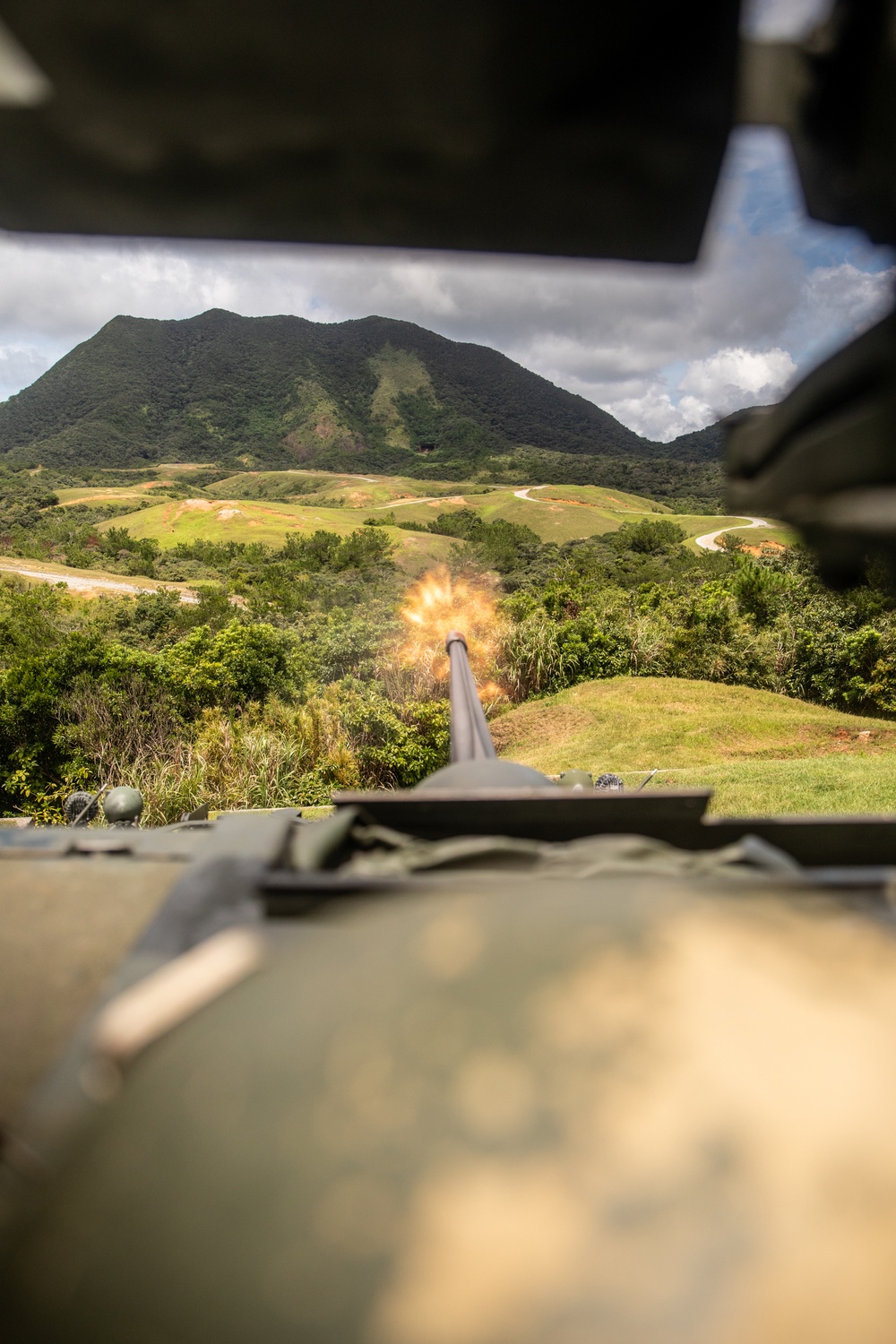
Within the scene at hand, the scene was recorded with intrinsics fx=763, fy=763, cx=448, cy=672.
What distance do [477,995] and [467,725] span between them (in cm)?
301

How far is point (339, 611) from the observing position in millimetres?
30562

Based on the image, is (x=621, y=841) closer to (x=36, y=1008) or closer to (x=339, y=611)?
(x=36, y=1008)

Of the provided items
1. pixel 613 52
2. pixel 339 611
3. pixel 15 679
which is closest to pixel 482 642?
pixel 339 611

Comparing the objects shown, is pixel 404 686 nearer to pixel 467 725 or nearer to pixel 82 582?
pixel 467 725

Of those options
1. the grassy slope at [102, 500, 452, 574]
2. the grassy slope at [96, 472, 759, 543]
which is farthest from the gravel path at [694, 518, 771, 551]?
the grassy slope at [102, 500, 452, 574]

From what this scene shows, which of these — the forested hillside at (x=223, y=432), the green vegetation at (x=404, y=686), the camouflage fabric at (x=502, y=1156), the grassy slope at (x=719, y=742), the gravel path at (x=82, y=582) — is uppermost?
the forested hillside at (x=223, y=432)

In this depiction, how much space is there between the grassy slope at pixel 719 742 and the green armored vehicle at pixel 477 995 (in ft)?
44.9

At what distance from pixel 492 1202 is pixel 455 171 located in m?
1.69

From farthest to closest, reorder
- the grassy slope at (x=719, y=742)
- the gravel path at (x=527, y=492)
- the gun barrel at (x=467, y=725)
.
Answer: the gravel path at (x=527, y=492) < the grassy slope at (x=719, y=742) < the gun barrel at (x=467, y=725)

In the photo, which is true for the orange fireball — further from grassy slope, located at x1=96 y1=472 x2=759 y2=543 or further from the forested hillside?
the forested hillside

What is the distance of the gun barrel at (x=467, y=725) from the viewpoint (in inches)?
155

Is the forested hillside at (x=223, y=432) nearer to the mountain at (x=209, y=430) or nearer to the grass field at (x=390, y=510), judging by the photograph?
the mountain at (x=209, y=430)

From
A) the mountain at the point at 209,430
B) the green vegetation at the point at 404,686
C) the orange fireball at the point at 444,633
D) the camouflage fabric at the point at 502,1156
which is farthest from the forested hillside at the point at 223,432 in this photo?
the camouflage fabric at the point at 502,1156

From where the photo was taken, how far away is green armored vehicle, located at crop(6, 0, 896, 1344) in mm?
985
